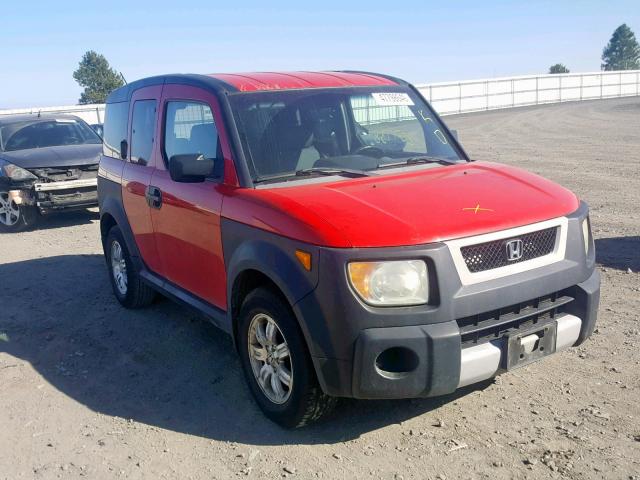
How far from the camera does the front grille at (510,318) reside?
3.51 metres

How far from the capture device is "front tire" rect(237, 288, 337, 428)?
3.69 meters

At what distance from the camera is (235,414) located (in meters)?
4.27

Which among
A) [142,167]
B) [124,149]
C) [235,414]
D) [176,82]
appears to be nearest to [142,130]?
[142,167]

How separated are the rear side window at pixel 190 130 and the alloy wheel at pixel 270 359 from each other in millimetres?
1170

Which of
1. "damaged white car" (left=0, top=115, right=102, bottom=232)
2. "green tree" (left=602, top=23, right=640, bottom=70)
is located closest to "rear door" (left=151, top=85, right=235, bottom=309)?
"damaged white car" (left=0, top=115, right=102, bottom=232)

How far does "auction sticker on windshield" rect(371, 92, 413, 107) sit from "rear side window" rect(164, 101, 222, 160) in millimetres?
1279

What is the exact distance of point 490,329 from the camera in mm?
3562

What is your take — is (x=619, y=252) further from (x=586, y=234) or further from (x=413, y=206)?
(x=413, y=206)

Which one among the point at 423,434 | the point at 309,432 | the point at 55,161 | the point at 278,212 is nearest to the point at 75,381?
the point at 309,432

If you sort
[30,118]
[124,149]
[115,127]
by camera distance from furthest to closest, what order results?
[30,118] < [115,127] < [124,149]

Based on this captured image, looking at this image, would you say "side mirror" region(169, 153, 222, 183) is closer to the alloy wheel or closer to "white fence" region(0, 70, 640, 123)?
the alloy wheel

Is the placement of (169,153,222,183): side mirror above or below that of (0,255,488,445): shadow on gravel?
above

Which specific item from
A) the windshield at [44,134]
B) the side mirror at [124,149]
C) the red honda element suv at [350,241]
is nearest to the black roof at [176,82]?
the red honda element suv at [350,241]

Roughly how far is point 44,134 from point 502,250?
34.4 feet
